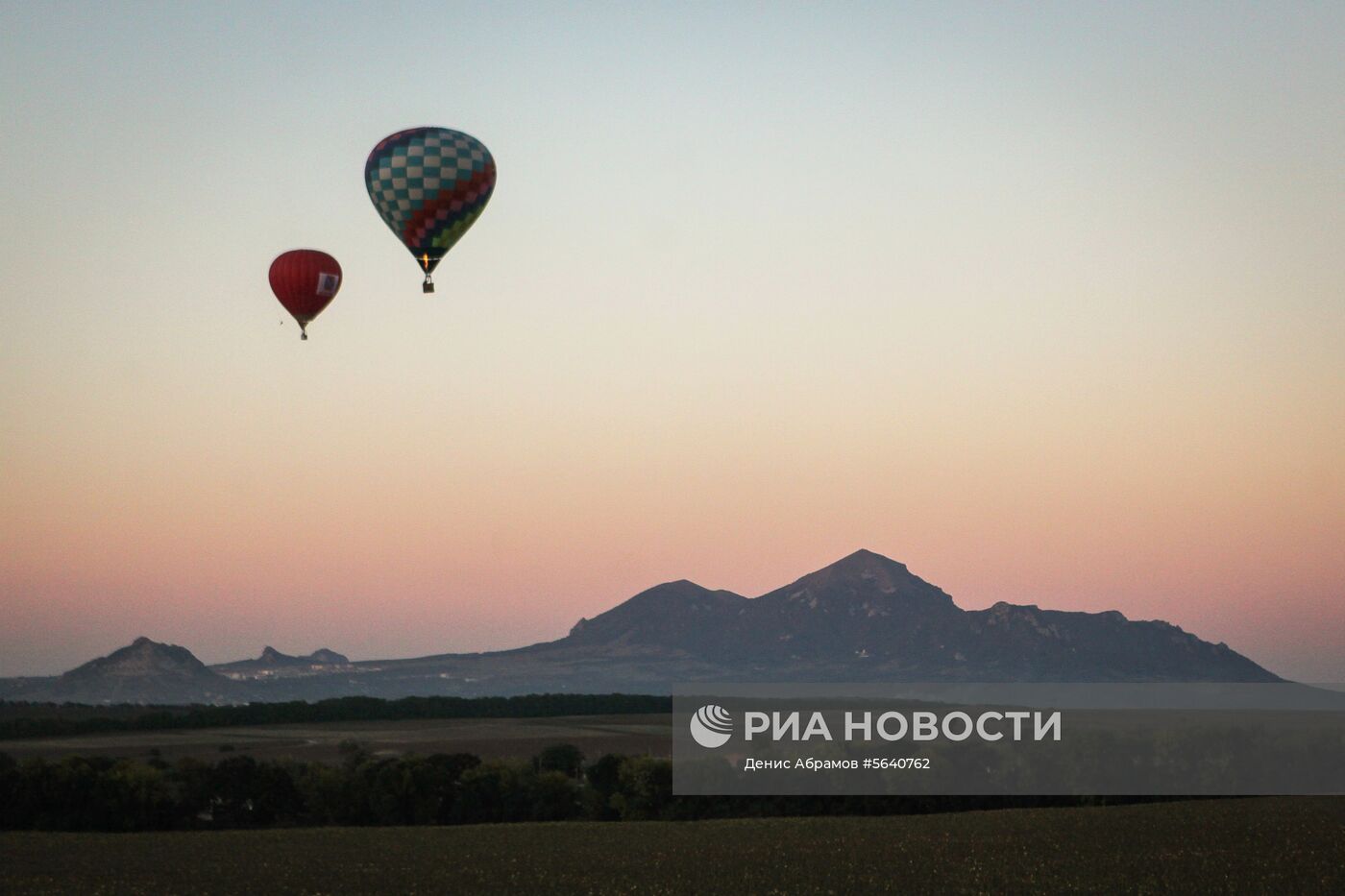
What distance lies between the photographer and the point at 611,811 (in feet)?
266

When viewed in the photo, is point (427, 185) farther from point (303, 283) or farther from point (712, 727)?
point (712, 727)

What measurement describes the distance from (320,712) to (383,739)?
33676 millimetres

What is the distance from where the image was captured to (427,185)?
63.2m

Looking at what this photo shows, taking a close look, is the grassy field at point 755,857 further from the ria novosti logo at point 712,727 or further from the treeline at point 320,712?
the treeline at point 320,712

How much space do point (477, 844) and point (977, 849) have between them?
19699 millimetres

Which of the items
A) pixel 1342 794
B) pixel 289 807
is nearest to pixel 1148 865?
pixel 1342 794

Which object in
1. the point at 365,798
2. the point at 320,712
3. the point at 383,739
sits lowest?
the point at 365,798

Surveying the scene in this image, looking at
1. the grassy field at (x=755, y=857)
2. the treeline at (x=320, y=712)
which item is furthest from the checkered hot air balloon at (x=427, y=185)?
the treeline at (x=320, y=712)

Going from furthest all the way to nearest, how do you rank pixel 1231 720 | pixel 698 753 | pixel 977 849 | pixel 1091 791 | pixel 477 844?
pixel 1231 720 < pixel 698 753 < pixel 1091 791 < pixel 477 844 < pixel 977 849

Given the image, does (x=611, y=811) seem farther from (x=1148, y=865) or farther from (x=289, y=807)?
(x=1148, y=865)

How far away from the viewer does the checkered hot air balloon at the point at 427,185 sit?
6322 centimetres

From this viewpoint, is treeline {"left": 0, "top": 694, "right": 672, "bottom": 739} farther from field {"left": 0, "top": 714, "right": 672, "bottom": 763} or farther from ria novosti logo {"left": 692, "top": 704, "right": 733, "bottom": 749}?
ria novosti logo {"left": 692, "top": 704, "right": 733, "bottom": 749}

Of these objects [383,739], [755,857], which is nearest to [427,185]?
[755,857]

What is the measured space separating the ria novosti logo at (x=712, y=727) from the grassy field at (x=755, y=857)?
18192 millimetres
